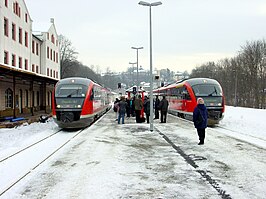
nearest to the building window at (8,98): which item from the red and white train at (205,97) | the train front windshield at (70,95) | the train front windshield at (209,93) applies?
the train front windshield at (70,95)

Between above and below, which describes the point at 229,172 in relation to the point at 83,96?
below

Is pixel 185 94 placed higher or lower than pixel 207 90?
lower

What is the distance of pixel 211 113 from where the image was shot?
1977cm

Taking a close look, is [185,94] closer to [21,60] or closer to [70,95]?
[70,95]

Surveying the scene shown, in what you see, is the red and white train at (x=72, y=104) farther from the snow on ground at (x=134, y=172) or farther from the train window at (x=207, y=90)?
the train window at (x=207, y=90)

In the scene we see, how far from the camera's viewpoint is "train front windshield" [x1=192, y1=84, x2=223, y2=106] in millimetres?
20359

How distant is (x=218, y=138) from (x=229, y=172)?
609 centimetres

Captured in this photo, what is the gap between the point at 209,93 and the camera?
68.6ft

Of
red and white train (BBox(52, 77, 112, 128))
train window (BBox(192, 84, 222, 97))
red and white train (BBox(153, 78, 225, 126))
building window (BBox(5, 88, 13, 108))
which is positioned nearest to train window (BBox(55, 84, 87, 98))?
red and white train (BBox(52, 77, 112, 128))

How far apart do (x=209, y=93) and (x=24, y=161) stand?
14.1 m

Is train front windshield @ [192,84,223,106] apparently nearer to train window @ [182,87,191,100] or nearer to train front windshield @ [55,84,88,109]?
train window @ [182,87,191,100]

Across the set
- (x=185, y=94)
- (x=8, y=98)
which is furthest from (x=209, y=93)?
(x=8, y=98)

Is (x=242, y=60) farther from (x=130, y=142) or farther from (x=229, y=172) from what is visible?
(x=229, y=172)

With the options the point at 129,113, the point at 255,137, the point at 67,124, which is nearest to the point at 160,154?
the point at 255,137
